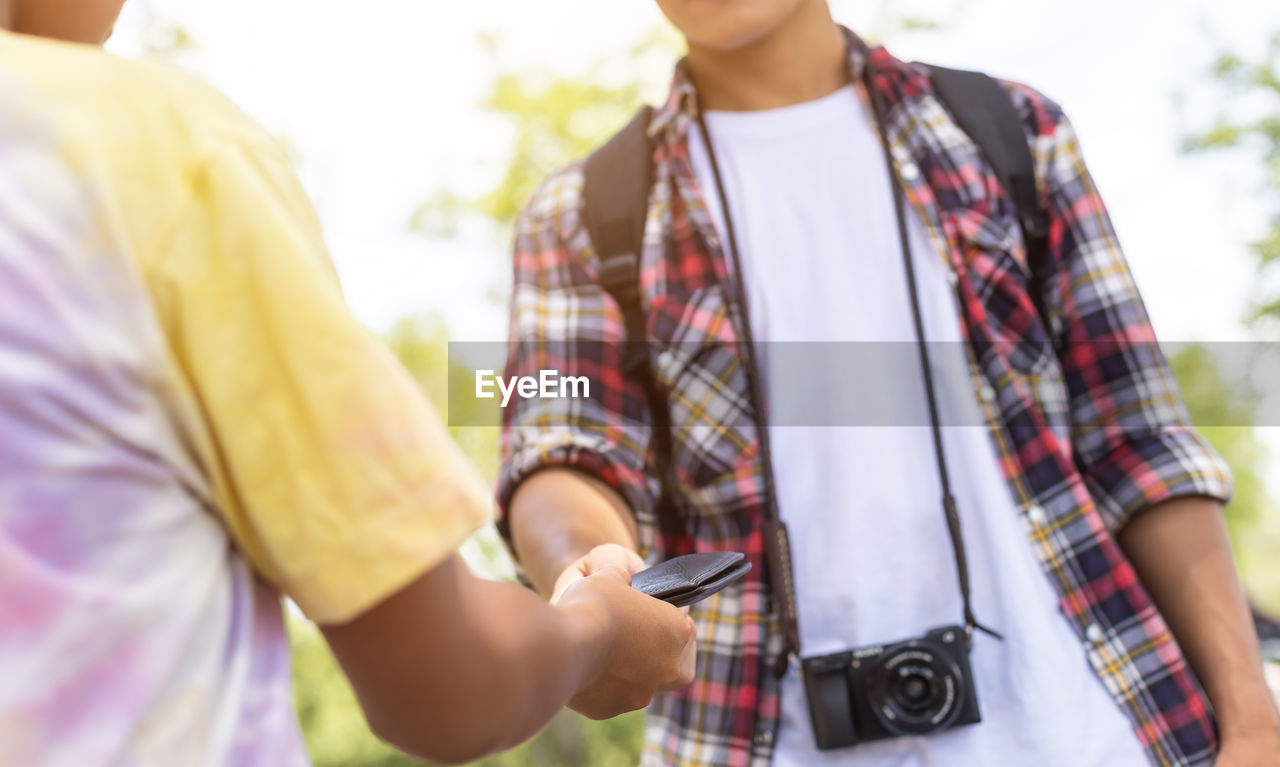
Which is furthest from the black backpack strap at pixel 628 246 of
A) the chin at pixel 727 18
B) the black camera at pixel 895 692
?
the black camera at pixel 895 692

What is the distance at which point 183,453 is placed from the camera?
806 mm

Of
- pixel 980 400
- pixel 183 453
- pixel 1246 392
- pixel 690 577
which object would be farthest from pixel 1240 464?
pixel 183 453

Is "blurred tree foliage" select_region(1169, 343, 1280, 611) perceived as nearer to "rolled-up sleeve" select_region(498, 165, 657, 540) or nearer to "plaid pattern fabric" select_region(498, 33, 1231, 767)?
"plaid pattern fabric" select_region(498, 33, 1231, 767)

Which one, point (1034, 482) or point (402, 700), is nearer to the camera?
point (402, 700)

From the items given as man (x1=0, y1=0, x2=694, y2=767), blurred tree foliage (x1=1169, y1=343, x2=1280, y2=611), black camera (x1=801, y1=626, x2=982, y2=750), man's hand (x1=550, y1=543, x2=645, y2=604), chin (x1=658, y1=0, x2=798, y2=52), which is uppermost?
chin (x1=658, y1=0, x2=798, y2=52)

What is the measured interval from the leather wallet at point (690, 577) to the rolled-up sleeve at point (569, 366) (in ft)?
2.26

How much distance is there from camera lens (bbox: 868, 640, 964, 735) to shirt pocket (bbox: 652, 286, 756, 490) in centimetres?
44

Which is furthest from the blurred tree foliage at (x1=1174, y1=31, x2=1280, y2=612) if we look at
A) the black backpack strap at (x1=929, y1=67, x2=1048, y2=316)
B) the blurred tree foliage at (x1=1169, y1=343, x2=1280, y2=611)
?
the black backpack strap at (x1=929, y1=67, x2=1048, y2=316)

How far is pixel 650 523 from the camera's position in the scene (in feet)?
7.03

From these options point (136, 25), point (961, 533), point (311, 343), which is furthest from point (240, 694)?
point (136, 25)

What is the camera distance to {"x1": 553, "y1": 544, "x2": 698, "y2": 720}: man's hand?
3.77 ft

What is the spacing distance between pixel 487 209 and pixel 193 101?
11.3 meters

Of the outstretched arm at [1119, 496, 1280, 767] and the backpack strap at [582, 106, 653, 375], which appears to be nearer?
the outstretched arm at [1119, 496, 1280, 767]

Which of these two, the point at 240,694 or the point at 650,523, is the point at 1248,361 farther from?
the point at 240,694
